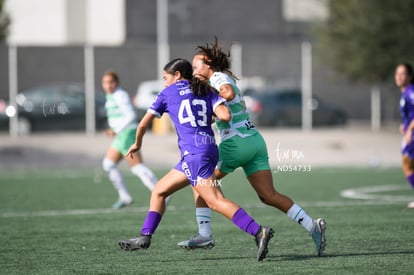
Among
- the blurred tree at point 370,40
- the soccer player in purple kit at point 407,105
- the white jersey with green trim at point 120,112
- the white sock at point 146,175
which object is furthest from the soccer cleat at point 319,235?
the blurred tree at point 370,40

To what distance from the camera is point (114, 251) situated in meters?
9.84

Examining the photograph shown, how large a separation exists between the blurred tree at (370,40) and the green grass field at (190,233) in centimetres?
1105

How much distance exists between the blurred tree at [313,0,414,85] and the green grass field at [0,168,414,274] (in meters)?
11.1

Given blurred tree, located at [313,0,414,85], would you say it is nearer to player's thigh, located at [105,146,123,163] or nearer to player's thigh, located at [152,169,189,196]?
player's thigh, located at [105,146,123,163]

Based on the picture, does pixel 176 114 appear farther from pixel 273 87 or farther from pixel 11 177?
pixel 273 87

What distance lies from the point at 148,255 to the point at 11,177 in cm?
1301

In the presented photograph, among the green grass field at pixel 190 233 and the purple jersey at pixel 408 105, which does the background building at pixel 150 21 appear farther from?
the purple jersey at pixel 408 105

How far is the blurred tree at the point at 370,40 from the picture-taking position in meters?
30.2

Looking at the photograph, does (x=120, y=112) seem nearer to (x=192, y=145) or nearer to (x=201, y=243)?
(x=201, y=243)

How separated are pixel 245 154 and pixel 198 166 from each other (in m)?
0.54

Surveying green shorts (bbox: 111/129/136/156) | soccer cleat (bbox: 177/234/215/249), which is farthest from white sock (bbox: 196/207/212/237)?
green shorts (bbox: 111/129/136/156)

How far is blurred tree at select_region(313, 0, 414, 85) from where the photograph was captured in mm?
30156

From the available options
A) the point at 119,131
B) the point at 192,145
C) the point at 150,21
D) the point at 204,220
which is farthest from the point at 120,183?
the point at 150,21

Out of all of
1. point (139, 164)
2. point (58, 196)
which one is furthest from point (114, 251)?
point (58, 196)
